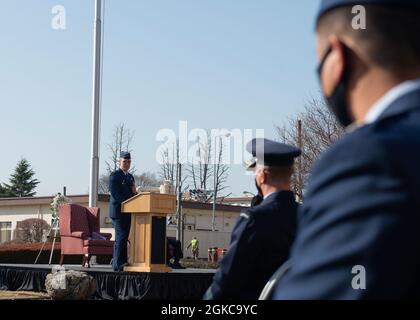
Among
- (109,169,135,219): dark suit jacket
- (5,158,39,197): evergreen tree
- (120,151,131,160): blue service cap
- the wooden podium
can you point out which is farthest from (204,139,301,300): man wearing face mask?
(5,158,39,197): evergreen tree

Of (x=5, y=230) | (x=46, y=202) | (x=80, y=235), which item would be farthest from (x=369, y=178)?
(x=5, y=230)

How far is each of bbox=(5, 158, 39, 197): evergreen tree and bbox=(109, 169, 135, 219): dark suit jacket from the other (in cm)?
5955

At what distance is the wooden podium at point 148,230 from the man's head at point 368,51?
1014cm

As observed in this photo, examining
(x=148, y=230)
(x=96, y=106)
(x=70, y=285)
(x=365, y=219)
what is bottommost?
(x=70, y=285)

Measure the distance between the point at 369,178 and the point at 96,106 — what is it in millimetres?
18314

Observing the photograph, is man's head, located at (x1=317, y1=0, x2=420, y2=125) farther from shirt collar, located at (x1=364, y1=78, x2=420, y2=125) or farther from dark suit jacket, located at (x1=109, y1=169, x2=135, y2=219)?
dark suit jacket, located at (x1=109, y1=169, x2=135, y2=219)

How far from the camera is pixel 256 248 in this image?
3.26 m

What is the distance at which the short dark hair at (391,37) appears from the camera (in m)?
1.24

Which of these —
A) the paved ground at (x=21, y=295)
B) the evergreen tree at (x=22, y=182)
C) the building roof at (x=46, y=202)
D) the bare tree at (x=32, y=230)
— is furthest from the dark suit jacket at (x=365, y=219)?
the evergreen tree at (x=22, y=182)

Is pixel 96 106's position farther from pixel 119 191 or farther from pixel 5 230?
pixel 5 230
